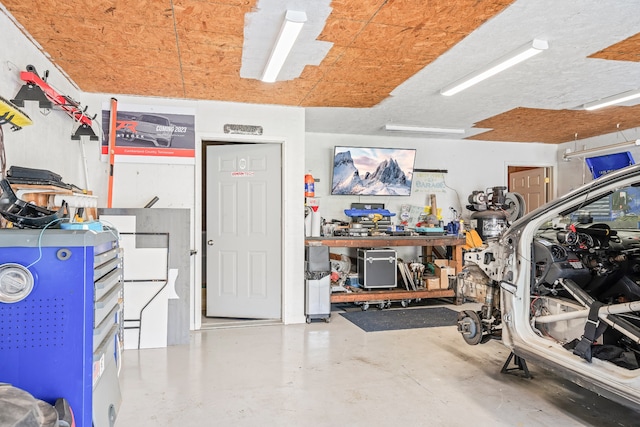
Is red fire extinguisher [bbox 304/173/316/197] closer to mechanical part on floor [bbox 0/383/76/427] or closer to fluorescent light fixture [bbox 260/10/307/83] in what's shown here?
fluorescent light fixture [bbox 260/10/307/83]

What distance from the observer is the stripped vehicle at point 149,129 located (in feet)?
13.9

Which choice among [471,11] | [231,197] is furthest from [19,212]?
[231,197]

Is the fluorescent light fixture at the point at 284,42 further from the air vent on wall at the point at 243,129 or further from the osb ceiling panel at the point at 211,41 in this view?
the air vent on wall at the point at 243,129

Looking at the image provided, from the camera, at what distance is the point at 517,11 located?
2533 millimetres

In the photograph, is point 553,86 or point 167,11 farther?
point 553,86

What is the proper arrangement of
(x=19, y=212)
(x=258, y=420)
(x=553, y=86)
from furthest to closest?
(x=553, y=86) → (x=258, y=420) → (x=19, y=212)

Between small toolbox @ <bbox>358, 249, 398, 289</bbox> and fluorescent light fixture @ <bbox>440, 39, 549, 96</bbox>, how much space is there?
2279mm

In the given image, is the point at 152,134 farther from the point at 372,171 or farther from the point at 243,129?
the point at 372,171

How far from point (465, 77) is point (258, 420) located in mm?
3389

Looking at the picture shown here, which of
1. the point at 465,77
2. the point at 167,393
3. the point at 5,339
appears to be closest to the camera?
the point at 5,339

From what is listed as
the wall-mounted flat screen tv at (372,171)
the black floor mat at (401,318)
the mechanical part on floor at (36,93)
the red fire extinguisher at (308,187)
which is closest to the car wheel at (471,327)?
the black floor mat at (401,318)

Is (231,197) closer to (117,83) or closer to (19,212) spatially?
(117,83)

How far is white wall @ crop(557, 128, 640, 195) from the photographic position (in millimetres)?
6145

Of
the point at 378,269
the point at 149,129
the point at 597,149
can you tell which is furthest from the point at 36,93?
the point at 597,149
